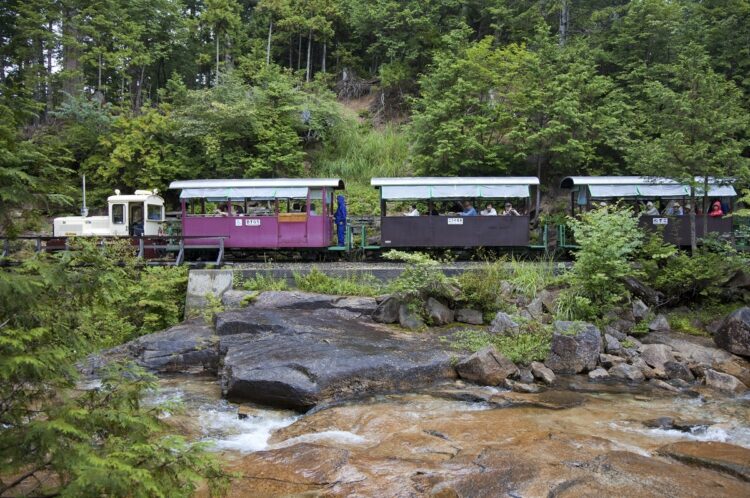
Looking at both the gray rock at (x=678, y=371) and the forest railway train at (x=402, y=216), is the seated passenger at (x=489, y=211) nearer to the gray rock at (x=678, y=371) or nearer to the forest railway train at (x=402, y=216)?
the forest railway train at (x=402, y=216)

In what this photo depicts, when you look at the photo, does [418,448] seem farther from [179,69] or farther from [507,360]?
[179,69]

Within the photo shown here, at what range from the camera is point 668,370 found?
10.5m

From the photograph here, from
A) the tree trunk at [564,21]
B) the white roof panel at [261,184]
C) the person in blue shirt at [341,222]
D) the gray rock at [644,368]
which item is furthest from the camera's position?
the tree trunk at [564,21]

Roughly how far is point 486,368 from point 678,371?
3890mm

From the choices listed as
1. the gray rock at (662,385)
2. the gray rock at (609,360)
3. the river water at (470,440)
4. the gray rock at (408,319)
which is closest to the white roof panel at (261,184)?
the gray rock at (408,319)

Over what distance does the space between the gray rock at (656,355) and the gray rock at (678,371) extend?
0.37 ft

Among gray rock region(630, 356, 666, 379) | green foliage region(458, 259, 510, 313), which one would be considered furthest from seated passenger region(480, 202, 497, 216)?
gray rock region(630, 356, 666, 379)

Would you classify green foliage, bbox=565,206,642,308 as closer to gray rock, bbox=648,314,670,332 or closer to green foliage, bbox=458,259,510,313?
A: gray rock, bbox=648,314,670,332

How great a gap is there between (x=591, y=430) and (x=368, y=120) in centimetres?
2802

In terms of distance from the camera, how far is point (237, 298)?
13.5 metres

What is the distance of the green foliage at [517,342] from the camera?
10586 mm

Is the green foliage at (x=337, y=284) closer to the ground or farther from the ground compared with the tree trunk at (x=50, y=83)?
closer to the ground

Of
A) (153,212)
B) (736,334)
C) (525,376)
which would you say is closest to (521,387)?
(525,376)

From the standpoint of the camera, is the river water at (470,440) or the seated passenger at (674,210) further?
the seated passenger at (674,210)
